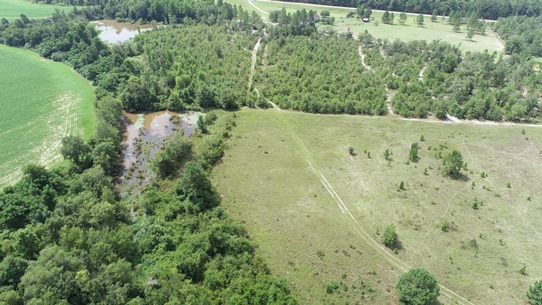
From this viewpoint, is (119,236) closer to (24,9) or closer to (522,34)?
(522,34)

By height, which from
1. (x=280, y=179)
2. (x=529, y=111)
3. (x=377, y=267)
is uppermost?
(x=529, y=111)

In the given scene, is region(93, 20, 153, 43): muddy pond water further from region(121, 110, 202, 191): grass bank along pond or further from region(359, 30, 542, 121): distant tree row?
region(359, 30, 542, 121): distant tree row

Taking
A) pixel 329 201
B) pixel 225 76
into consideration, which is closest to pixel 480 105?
pixel 329 201

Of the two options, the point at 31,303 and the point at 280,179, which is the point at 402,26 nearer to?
the point at 280,179

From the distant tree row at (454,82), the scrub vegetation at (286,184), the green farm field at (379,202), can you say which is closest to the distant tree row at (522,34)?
the scrub vegetation at (286,184)

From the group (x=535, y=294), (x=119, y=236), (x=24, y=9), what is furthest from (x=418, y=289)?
(x=24, y=9)

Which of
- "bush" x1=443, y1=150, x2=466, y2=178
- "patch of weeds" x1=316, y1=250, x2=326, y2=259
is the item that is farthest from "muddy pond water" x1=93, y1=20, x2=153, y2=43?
"bush" x1=443, y1=150, x2=466, y2=178
